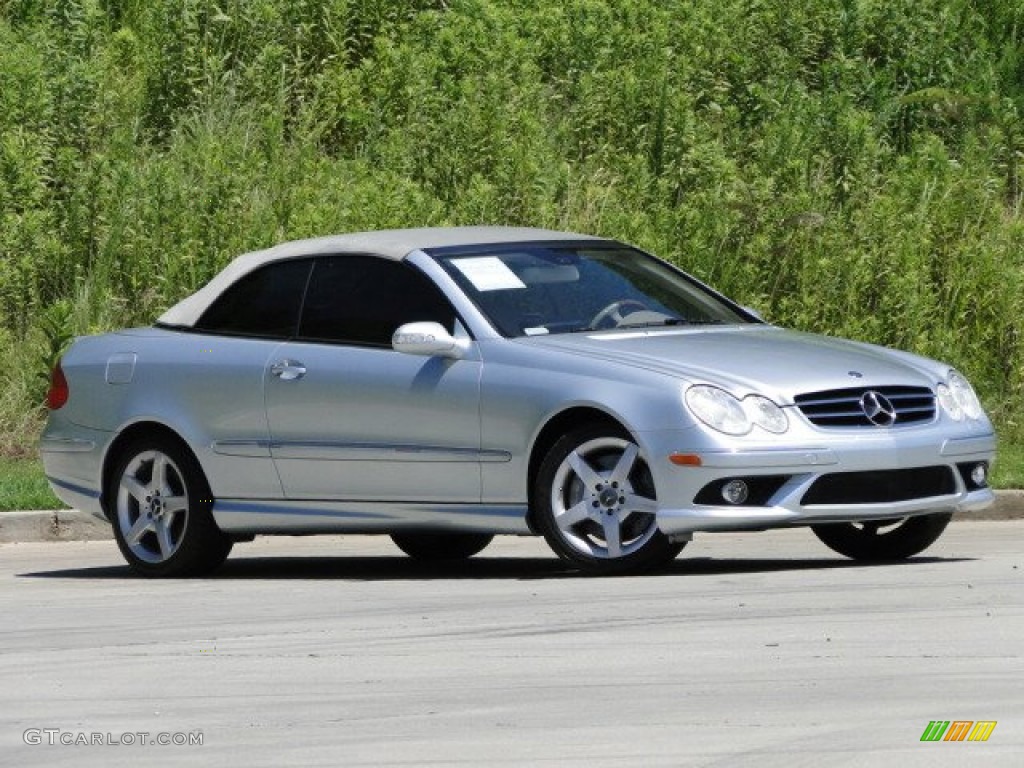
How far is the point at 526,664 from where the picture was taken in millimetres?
8109

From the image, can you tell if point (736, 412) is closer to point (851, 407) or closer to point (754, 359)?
point (754, 359)

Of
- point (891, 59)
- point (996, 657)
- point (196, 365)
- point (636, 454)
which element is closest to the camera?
point (996, 657)

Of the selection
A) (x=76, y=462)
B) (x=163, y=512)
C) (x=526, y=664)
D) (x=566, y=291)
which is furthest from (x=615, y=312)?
(x=526, y=664)

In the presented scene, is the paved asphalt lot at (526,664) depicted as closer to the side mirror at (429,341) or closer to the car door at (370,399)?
the car door at (370,399)

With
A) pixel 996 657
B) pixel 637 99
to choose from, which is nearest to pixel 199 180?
pixel 637 99

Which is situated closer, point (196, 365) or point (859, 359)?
point (859, 359)

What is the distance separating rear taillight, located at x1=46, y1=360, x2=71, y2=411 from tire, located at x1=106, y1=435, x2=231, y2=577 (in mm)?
585

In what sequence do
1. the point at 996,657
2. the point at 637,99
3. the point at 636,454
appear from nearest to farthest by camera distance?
1. the point at 996,657
2. the point at 636,454
3. the point at 637,99

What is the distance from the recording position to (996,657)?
26.2ft

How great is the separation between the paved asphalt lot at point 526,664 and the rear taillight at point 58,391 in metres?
0.96

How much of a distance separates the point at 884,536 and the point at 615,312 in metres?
1.71

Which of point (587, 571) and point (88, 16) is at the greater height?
point (88, 16)

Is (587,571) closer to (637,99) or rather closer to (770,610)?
(770,610)

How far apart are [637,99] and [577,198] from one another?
78.4 inches
